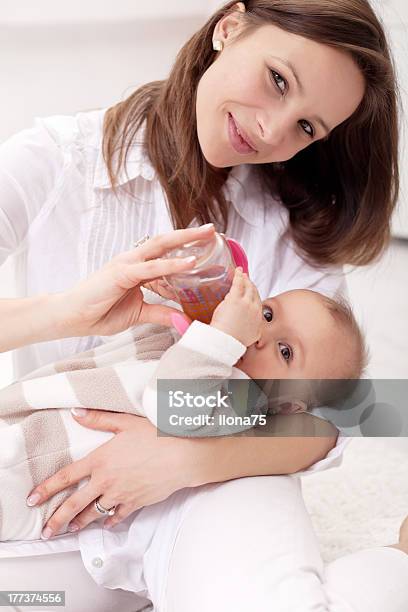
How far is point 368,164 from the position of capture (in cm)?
144

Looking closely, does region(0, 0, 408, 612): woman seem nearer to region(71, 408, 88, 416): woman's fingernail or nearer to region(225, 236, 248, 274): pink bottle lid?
region(71, 408, 88, 416): woman's fingernail

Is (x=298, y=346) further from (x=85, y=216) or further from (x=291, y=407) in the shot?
(x=85, y=216)

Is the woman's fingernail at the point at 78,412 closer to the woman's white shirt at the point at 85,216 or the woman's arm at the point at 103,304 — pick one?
the woman's arm at the point at 103,304

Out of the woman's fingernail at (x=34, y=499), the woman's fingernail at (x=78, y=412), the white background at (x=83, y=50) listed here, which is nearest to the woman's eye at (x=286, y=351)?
the woman's fingernail at (x=78, y=412)

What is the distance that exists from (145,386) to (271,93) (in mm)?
476

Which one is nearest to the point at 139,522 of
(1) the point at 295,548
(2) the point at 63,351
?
(1) the point at 295,548

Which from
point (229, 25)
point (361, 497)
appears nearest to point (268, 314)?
point (229, 25)

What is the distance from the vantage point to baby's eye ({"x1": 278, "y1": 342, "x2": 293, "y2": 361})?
1.18 metres

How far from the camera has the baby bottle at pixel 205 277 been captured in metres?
1.08

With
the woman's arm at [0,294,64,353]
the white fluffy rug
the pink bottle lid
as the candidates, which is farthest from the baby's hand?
the white fluffy rug

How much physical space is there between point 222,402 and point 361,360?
0.26 meters

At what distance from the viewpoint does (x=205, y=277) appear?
1082 mm

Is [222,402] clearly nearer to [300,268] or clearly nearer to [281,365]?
[281,365]

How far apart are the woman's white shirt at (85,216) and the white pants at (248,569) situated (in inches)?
9.3
